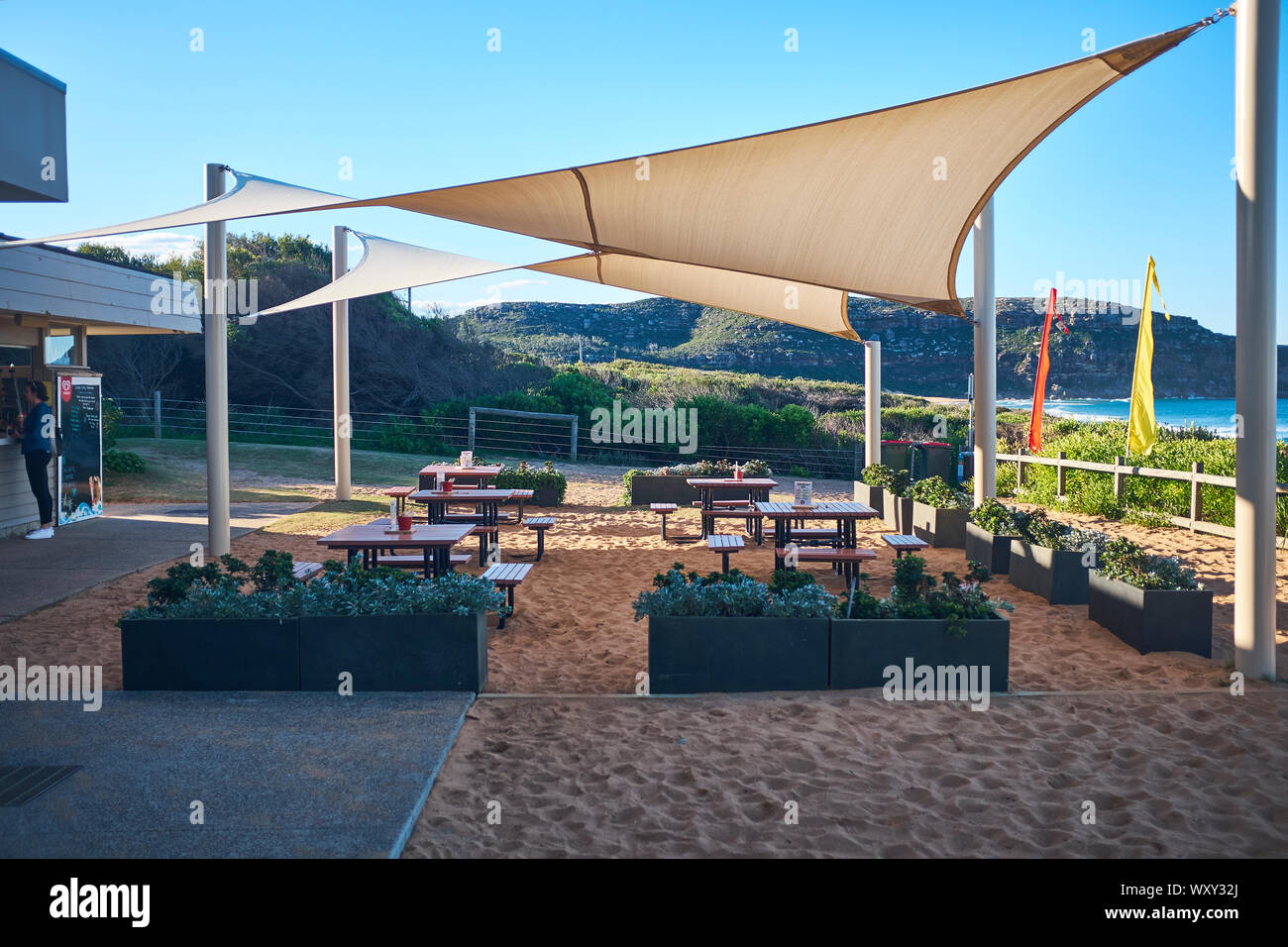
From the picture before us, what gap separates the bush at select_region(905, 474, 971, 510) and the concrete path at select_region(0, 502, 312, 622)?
7127mm

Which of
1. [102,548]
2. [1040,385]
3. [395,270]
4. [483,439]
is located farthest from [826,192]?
[483,439]

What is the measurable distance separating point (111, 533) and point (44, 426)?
1258 millimetres

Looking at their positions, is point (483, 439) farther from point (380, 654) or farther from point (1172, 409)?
point (1172, 409)

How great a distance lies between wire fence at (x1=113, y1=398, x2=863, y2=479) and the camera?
63.9 ft

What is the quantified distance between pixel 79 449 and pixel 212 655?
6774 mm

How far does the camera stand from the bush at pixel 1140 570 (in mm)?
4984

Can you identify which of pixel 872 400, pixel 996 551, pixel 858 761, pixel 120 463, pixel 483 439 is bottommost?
pixel 858 761

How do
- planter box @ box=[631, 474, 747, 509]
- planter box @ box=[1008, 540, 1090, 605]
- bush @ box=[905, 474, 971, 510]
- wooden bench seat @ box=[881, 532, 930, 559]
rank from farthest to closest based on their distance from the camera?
planter box @ box=[631, 474, 747, 509] < bush @ box=[905, 474, 971, 510] < wooden bench seat @ box=[881, 532, 930, 559] < planter box @ box=[1008, 540, 1090, 605]

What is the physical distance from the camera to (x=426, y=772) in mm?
3182

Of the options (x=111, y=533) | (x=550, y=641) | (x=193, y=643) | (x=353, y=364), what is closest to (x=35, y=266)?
(x=111, y=533)

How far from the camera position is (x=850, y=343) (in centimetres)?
5116

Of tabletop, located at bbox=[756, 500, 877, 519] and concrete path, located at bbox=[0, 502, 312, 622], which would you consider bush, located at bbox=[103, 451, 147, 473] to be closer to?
concrete path, located at bbox=[0, 502, 312, 622]

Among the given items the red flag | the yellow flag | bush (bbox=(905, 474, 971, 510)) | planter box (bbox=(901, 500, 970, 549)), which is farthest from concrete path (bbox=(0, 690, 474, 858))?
the red flag

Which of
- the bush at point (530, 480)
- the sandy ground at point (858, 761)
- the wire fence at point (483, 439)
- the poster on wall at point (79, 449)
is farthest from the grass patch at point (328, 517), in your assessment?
the wire fence at point (483, 439)
